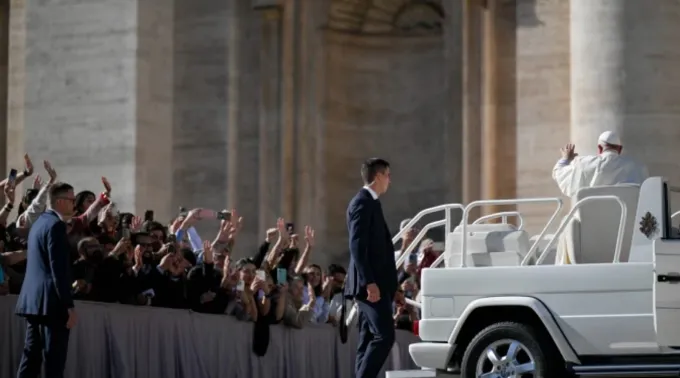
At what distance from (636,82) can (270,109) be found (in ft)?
20.0

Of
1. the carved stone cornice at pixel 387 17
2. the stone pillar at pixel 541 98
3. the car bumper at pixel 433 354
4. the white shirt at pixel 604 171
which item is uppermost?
the carved stone cornice at pixel 387 17

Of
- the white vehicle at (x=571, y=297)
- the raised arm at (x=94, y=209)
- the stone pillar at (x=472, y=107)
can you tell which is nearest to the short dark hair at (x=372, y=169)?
the white vehicle at (x=571, y=297)

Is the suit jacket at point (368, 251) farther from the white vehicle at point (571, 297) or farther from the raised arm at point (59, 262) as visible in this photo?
the raised arm at point (59, 262)

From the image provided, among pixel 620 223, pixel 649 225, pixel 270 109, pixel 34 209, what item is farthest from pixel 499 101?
pixel 649 225

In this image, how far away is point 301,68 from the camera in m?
23.7

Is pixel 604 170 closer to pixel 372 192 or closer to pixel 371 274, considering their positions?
pixel 372 192

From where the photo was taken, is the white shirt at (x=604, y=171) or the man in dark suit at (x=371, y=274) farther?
the white shirt at (x=604, y=171)

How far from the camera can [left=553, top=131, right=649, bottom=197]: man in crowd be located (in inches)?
500

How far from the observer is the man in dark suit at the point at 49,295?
1241cm

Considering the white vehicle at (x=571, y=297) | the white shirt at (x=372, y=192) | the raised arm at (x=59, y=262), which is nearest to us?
the white vehicle at (x=571, y=297)

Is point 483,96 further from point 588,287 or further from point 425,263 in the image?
point 588,287

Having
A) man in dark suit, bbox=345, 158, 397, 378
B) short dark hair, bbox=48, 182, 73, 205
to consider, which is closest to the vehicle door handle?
man in dark suit, bbox=345, 158, 397, 378

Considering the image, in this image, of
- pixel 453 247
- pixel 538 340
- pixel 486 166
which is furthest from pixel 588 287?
pixel 486 166

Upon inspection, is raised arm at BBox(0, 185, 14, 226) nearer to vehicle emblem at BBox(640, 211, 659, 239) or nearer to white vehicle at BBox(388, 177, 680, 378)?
white vehicle at BBox(388, 177, 680, 378)
